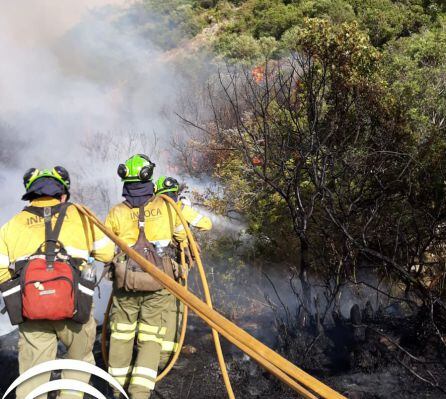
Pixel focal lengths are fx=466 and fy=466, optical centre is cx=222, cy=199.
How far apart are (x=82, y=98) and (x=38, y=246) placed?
67.0 ft

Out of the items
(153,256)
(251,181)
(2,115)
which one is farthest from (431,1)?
(153,256)

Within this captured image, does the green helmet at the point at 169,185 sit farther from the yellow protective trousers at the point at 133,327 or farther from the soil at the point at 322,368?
the soil at the point at 322,368

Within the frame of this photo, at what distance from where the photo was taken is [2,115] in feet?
61.0

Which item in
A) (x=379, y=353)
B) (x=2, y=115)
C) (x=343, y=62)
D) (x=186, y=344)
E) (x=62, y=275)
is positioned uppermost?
(x=343, y=62)

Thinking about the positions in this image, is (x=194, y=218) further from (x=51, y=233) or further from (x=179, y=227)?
(x=51, y=233)

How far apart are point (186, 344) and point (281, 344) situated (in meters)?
0.96

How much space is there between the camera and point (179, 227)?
130 inches

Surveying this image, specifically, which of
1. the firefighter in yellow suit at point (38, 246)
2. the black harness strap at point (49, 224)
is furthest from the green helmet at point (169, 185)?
the black harness strap at point (49, 224)

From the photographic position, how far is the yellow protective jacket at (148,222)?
3064mm

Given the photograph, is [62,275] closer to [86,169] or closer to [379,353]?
[379,353]

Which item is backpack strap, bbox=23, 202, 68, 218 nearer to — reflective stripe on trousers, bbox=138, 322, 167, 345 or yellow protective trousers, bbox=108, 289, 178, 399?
yellow protective trousers, bbox=108, 289, 178, 399

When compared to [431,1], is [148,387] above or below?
below

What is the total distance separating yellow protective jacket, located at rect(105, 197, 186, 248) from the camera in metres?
3.06

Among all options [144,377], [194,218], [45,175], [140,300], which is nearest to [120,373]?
[144,377]
